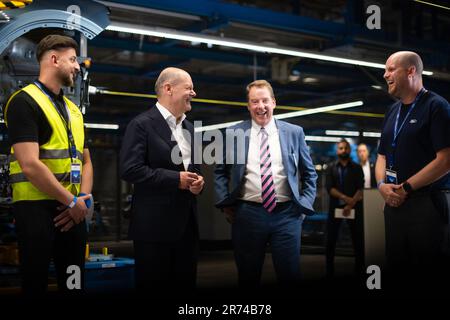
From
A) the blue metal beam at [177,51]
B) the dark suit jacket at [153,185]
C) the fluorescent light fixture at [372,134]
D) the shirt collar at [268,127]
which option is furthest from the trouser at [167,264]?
the fluorescent light fixture at [372,134]

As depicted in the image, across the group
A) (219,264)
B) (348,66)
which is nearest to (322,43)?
(348,66)

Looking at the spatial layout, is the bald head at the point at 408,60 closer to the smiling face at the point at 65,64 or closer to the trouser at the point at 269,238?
the trouser at the point at 269,238

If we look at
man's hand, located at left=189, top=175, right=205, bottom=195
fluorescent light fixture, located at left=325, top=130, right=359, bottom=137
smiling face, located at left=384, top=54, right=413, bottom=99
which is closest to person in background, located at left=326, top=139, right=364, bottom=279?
smiling face, located at left=384, top=54, right=413, bottom=99

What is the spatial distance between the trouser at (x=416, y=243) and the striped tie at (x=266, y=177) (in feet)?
1.89

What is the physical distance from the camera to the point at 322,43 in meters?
7.95

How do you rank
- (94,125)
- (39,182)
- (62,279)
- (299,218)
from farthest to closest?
1. (94,125)
2. (299,218)
3. (62,279)
4. (39,182)

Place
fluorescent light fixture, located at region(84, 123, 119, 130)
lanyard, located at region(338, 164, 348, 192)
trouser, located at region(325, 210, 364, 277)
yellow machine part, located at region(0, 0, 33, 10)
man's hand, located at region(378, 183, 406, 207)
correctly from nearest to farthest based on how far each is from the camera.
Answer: man's hand, located at region(378, 183, 406, 207) < yellow machine part, located at region(0, 0, 33, 10) < trouser, located at region(325, 210, 364, 277) < lanyard, located at region(338, 164, 348, 192) < fluorescent light fixture, located at region(84, 123, 119, 130)

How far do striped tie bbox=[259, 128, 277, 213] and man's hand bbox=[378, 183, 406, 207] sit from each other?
0.53m

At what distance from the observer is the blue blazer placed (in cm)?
301

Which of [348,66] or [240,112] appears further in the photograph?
[240,112]

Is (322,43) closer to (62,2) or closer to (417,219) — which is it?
(62,2)

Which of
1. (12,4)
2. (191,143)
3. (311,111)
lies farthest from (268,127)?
(311,111)

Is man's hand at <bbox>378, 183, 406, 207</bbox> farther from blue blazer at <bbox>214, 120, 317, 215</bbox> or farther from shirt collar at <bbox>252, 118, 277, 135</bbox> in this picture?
shirt collar at <bbox>252, 118, 277, 135</bbox>

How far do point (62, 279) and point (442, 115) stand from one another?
5.85 feet
